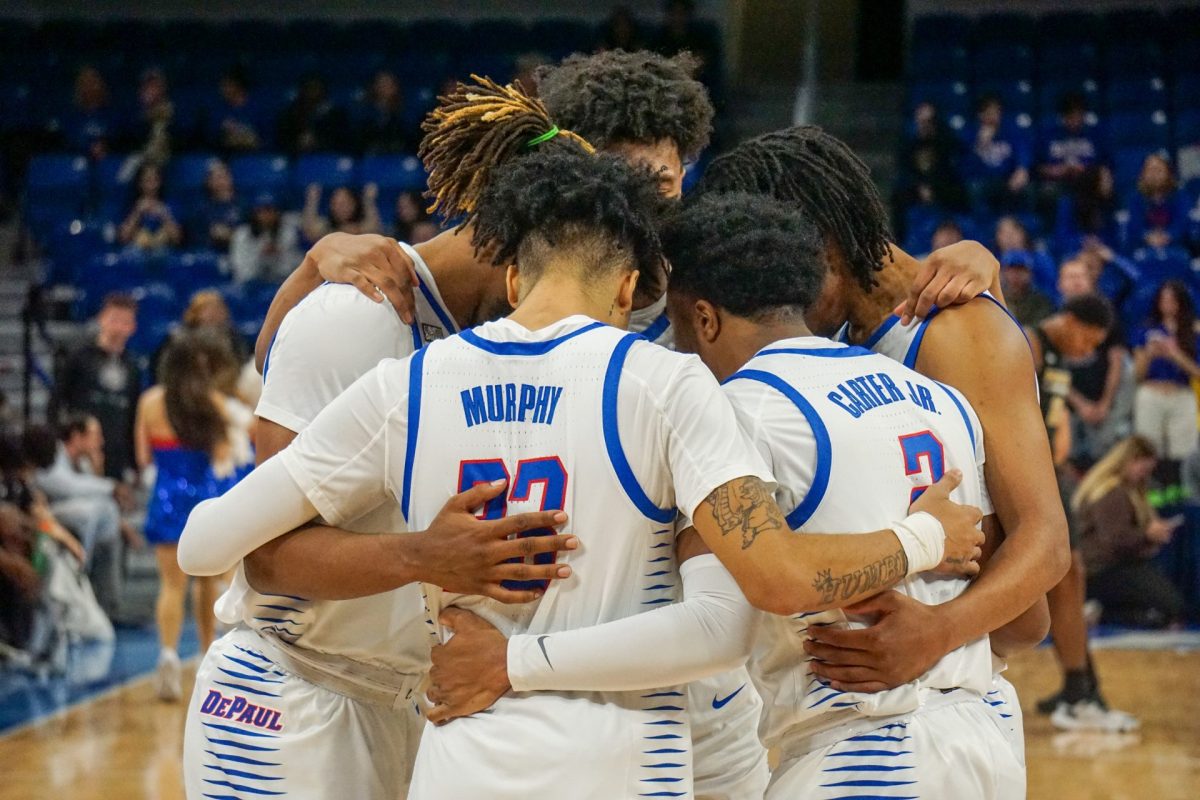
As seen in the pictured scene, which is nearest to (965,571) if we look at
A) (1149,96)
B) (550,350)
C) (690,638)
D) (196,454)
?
(690,638)

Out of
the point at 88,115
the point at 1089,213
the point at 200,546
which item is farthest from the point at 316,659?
the point at 88,115

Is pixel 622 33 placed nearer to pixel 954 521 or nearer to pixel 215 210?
pixel 215 210

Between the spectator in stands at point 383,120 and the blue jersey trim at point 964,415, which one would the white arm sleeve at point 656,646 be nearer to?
the blue jersey trim at point 964,415

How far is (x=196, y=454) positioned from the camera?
7.92m

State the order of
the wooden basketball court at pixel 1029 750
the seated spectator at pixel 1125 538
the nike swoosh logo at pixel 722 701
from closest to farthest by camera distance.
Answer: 1. the nike swoosh logo at pixel 722 701
2. the wooden basketball court at pixel 1029 750
3. the seated spectator at pixel 1125 538

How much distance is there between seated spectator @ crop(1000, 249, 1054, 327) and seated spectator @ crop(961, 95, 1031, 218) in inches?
88.5

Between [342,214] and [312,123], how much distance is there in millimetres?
2048

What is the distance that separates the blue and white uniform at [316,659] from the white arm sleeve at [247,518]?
0.24 metres

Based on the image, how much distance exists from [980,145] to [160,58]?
7544mm

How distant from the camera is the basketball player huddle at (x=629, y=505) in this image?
209cm

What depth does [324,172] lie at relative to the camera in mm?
12508

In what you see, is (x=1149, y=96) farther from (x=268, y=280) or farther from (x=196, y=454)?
(x=196, y=454)

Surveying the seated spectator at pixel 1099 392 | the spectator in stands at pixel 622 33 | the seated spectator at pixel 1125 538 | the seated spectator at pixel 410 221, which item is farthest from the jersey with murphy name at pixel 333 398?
the spectator in stands at pixel 622 33

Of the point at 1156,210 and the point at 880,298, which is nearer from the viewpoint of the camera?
the point at 880,298
